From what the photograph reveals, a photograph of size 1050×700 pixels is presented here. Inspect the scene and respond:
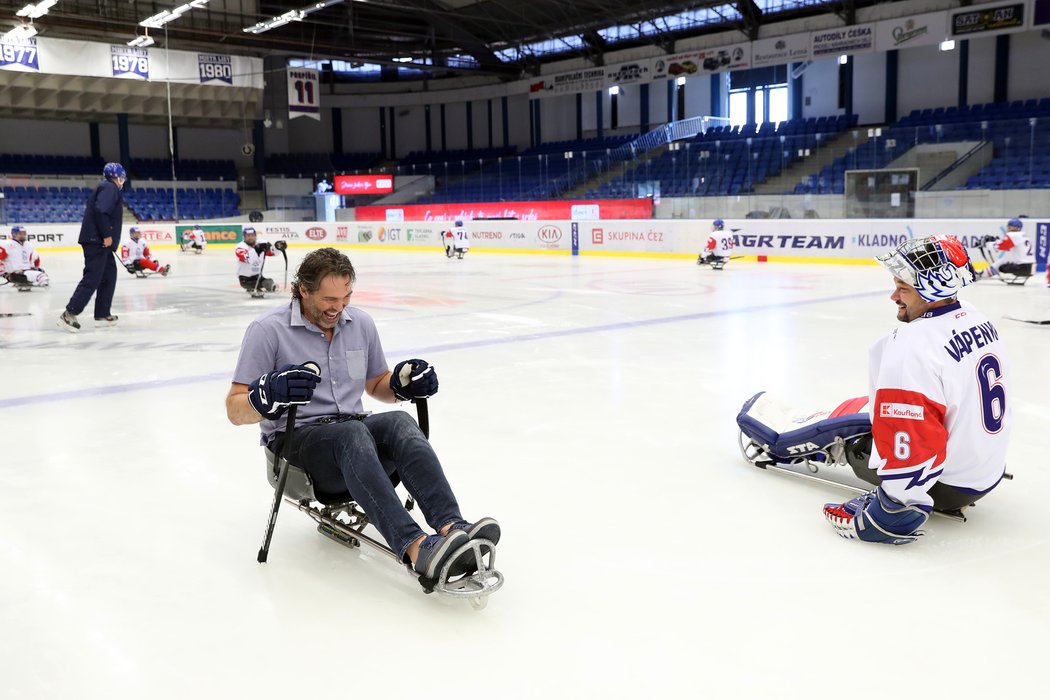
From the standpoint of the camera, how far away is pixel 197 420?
17.0 feet

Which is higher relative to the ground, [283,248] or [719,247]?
[283,248]

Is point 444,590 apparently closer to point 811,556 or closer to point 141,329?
point 811,556

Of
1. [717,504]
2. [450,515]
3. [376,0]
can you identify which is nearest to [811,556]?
[717,504]

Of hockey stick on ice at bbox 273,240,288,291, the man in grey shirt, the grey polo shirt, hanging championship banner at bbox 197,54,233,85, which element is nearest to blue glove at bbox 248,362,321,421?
the man in grey shirt

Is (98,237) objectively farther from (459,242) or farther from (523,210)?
(523,210)

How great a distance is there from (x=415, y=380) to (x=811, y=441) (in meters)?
1.73

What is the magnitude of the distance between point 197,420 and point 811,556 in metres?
3.54

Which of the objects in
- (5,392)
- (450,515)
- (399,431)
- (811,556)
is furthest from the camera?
(5,392)

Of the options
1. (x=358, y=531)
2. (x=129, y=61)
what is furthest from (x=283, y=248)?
(x=129, y=61)

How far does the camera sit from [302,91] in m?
33.7

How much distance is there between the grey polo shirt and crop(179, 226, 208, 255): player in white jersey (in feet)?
76.0

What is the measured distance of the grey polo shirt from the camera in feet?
9.80

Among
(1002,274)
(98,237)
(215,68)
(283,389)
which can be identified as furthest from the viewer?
(215,68)

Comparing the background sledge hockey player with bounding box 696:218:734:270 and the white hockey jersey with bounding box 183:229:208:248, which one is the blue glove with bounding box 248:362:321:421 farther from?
the white hockey jersey with bounding box 183:229:208:248
